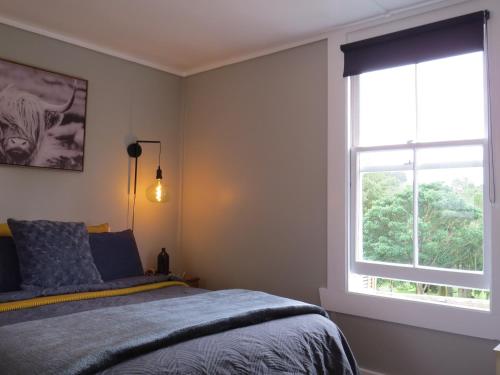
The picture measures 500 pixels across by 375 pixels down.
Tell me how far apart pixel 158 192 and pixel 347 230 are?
151 centimetres

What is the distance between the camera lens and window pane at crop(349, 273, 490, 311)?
247cm

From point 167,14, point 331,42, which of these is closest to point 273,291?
point 331,42

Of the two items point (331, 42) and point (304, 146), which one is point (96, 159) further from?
point (331, 42)

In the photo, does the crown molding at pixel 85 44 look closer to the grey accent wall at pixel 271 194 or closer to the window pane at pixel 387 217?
the grey accent wall at pixel 271 194

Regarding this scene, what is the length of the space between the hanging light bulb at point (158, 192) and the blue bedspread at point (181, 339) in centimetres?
143

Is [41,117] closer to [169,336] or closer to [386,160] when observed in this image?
[169,336]

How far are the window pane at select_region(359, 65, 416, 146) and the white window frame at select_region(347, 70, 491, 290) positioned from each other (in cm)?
4

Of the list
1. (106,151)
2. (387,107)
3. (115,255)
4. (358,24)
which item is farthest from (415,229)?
(106,151)

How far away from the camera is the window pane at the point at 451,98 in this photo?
2500 mm

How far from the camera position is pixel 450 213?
2.56m

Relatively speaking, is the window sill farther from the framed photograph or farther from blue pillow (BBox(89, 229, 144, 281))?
the framed photograph

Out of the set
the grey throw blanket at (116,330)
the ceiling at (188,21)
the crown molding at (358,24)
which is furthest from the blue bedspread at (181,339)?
the crown molding at (358,24)

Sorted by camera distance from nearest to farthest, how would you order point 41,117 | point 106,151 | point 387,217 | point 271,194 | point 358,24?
1. point 387,217
2. point 358,24
3. point 41,117
4. point 271,194
5. point 106,151

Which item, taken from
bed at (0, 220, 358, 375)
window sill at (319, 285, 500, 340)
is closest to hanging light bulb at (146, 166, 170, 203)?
bed at (0, 220, 358, 375)
